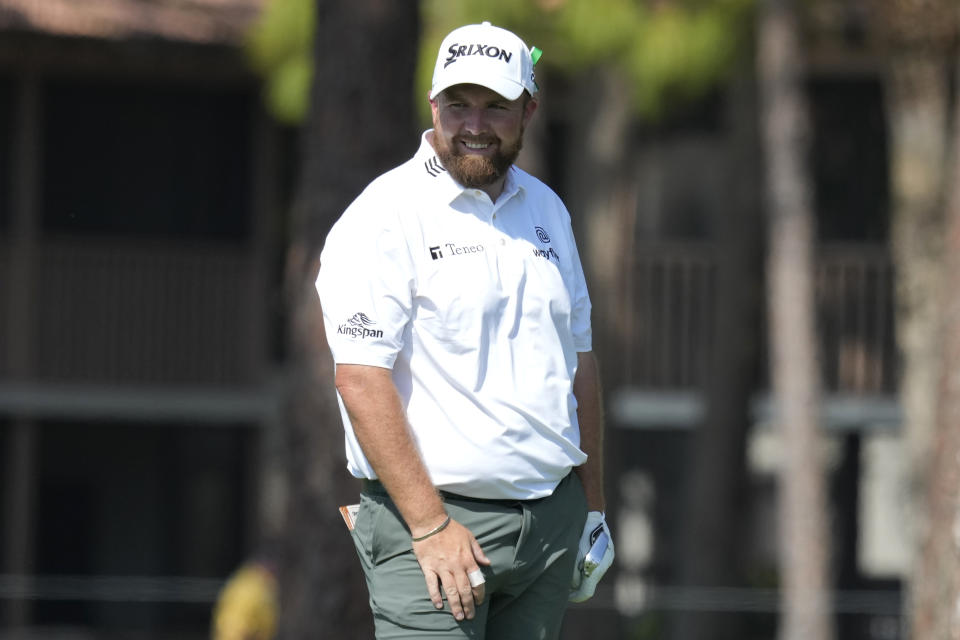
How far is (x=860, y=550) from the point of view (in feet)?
59.4

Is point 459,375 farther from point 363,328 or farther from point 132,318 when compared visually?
point 132,318

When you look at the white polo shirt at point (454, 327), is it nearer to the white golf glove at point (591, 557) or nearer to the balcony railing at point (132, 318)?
the white golf glove at point (591, 557)

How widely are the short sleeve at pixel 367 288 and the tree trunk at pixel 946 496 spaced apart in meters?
3.01

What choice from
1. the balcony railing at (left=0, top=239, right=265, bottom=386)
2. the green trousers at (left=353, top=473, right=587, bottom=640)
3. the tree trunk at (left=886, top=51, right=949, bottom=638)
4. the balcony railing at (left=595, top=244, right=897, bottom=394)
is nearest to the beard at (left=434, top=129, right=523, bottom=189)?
the green trousers at (left=353, top=473, right=587, bottom=640)

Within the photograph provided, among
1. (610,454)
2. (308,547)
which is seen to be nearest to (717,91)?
(610,454)

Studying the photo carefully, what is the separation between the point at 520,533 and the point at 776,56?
920 cm

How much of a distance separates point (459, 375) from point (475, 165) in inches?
16.4

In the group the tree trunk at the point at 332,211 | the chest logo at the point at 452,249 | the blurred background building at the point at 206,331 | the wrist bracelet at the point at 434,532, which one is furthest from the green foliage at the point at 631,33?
the wrist bracelet at the point at 434,532

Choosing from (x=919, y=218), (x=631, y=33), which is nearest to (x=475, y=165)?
(x=919, y=218)

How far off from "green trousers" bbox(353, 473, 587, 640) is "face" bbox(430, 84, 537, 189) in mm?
641

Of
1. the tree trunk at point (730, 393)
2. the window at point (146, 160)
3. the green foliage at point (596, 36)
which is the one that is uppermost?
the green foliage at point (596, 36)

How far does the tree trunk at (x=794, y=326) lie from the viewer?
40.8 ft

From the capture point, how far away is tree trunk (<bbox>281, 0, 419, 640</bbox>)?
29.3 feet

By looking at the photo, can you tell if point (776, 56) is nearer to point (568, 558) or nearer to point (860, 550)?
point (860, 550)
